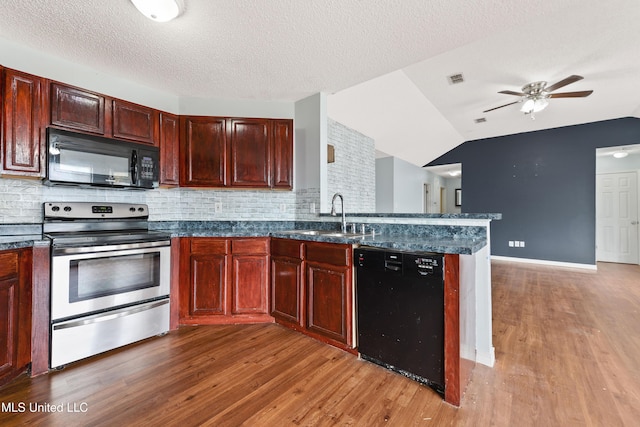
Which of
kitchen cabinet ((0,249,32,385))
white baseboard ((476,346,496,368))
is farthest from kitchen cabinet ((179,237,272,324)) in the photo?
white baseboard ((476,346,496,368))

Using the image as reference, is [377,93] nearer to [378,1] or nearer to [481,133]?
[378,1]

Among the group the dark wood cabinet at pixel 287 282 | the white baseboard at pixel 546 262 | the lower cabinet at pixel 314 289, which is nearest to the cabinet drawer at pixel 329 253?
the lower cabinet at pixel 314 289

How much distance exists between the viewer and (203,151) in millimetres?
2953

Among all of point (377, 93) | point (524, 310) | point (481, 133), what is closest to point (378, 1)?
point (377, 93)

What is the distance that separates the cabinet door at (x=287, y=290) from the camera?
2.42 m

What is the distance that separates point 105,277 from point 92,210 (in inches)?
27.9

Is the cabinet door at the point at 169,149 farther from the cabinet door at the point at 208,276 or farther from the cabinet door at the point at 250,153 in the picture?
the cabinet door at the point at 208,276

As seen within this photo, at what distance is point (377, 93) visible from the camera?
157 inches

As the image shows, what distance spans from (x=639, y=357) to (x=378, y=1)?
122 inches

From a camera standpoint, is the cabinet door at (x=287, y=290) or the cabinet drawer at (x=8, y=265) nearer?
the cabinet drawer at (x=8, y=265)

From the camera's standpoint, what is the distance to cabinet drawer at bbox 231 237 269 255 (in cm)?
263

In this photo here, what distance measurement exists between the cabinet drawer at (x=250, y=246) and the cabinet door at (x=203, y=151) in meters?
0.73

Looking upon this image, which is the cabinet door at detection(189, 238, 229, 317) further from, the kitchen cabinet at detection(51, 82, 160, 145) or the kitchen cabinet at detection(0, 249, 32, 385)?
the kitchen cabinet at detection(51, 82, 160, 145)

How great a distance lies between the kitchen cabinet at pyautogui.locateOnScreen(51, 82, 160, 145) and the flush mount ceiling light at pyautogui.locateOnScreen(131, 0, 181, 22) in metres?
1.15
